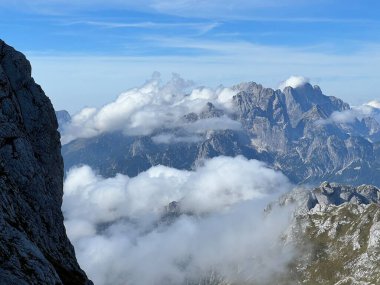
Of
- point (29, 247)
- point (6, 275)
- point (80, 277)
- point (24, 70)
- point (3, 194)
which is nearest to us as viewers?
point (6, 275)

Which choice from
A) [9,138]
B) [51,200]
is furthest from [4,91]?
[51,200]

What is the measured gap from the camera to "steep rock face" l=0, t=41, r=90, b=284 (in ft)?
104

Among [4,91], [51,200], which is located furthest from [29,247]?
[4,91]

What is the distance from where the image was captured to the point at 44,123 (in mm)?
52812

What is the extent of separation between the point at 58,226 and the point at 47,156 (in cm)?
926

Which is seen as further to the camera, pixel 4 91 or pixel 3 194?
pixel 4 91

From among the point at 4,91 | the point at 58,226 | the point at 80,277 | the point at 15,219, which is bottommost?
the point at 80,277

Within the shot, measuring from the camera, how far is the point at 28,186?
43781 mm

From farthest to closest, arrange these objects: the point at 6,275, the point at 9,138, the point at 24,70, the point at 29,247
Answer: the point at 24,70, the point at 9,138, the point at 29,247, the point at 6,275

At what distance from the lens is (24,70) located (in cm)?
5188

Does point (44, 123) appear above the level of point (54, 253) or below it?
above

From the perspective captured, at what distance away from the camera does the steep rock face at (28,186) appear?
31609 millimetres

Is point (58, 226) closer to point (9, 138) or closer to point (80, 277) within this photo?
point (80, 277)

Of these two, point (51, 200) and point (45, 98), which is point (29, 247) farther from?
point (45, 98)
